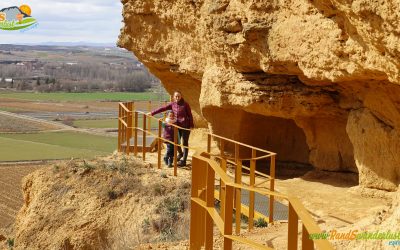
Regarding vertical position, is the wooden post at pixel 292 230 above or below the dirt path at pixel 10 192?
above

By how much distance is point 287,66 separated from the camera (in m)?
11.3

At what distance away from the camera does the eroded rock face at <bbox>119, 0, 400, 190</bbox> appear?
348 inches

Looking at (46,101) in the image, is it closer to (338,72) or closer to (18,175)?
(18,175)

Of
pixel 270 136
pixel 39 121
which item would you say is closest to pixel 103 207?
pixel 270 136

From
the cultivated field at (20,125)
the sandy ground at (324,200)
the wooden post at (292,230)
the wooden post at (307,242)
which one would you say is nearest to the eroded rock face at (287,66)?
the sandy ground at (324,200)

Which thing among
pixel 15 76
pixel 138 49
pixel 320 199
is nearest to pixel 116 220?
pixel 320 199

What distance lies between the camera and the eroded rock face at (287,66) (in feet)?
29.0

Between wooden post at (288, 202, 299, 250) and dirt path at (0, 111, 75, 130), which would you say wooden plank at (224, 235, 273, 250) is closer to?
wooden post at (288, 202, 299, 250)

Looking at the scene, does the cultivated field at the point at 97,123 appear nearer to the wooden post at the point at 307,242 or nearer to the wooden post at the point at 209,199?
the wooden post at the point at 209,199

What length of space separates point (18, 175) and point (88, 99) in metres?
57.7

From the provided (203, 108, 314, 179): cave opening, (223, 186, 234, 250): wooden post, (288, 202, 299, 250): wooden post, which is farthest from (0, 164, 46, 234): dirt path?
(288, 202, 299, 250): wooden post

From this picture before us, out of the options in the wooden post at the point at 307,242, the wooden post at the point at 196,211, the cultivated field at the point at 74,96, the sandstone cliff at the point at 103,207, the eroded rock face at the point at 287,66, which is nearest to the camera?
the wooden post at the point at 307,242

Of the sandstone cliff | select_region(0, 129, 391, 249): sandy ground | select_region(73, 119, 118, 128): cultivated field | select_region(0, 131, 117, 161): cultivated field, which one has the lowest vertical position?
select_region(73, 119, 118, 128): cultivated field

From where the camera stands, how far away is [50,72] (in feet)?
490
